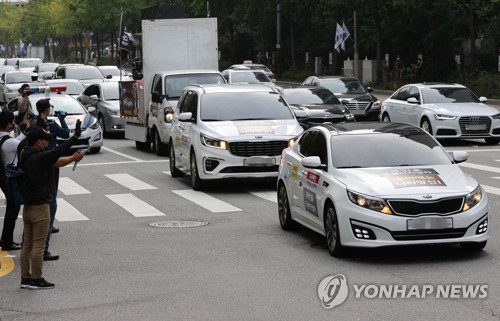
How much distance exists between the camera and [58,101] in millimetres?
29109

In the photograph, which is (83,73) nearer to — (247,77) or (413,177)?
(247,77)

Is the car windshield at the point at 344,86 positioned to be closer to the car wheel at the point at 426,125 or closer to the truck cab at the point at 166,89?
the car wheel at the point at 426,125

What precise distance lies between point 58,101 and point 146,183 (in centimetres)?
904

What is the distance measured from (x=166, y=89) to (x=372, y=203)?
15338mm

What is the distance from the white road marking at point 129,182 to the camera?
20156mm

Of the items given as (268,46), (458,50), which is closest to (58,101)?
(458,50)

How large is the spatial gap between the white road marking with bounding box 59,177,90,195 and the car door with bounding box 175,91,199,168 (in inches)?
75.0

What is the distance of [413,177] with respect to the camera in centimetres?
1216

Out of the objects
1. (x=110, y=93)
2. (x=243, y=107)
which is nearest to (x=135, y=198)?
(x=243, y=107)

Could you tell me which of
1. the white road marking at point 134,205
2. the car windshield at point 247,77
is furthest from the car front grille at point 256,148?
the car windshield at point 247,77

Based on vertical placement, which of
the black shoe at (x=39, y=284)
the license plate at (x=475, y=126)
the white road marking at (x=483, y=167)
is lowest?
the white road marking at (x=483, y=167)

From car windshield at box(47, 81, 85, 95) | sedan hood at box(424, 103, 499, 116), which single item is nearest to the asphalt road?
sedan hood at box(424, 103, 499, 116)

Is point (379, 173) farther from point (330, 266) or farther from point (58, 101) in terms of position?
point (58, 101)

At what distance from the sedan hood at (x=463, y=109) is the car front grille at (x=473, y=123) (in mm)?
101
